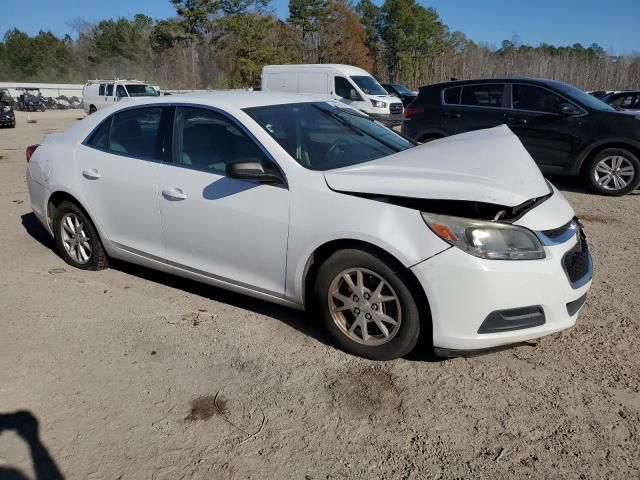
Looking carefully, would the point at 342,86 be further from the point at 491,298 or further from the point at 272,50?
the point at 272,50

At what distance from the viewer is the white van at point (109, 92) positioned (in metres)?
25.1

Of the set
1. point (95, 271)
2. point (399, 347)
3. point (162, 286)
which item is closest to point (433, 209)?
point (399, 347)

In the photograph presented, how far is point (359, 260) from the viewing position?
3.05 m

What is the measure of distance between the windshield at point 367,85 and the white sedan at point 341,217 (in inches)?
540

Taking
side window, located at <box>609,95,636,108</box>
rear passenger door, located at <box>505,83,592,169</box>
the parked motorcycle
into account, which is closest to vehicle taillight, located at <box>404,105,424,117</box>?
rear passenger door, located at <box>505,83,592,169</box>

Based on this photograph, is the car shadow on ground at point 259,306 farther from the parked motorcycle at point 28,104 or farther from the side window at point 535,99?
the parked motorcycle at point 28,104

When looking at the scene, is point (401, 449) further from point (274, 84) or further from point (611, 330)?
point (274, 84)

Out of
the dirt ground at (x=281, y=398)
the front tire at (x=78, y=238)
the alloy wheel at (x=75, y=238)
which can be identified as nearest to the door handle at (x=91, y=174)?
the front tire at (x=78, y=238)

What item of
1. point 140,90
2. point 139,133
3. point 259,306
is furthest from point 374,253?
point 140,90

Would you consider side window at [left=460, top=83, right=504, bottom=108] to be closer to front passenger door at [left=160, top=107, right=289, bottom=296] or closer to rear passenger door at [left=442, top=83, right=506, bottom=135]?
rear passenger door at [left=442, top=83, right=506, bottom=135]

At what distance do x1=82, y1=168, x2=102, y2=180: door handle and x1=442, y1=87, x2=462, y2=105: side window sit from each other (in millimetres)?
6132

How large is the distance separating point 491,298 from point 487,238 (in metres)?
0.31

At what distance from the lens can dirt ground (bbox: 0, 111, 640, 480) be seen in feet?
8.03

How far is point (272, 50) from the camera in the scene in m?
53.4
